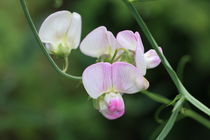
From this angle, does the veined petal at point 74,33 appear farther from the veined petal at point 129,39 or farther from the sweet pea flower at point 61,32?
the veined petal at point 129,39

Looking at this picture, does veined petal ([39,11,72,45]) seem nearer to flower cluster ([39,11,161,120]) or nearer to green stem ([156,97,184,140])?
flower cluster ([39,11,161,120])

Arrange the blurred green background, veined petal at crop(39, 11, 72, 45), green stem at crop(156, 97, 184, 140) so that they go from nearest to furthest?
green stem at crop(156, 97, 184, 140) → veined petal at crop(39, 11, 72, 45) → the blurred green background

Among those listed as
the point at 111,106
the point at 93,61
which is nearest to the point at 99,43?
the point at 111,106

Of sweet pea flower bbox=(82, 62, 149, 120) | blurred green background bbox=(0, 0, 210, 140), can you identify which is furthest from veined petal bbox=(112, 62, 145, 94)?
blurred green background bbox=(0, 0, 210, 140)

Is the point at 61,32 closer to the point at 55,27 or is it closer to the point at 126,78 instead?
the point at 55,27

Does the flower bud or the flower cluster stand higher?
the flower cluster

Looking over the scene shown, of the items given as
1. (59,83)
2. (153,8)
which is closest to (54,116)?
(59,83)

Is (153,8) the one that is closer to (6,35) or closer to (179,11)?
(179,11)
